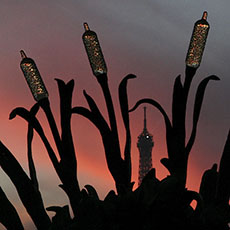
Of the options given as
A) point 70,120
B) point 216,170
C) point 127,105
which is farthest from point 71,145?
point 216,170

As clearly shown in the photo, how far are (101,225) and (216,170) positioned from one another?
2213mm

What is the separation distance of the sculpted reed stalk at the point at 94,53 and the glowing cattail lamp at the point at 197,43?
3.79 feet

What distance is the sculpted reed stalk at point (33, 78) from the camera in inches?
245

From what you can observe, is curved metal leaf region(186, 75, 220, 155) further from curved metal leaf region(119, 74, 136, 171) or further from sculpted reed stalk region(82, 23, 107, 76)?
sculpted reed stalk region(82, 23, 107, 76)

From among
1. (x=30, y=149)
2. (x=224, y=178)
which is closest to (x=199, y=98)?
(x=224, y=178)

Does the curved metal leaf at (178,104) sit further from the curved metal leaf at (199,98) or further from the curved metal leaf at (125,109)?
the curved metal leaf at (125,109)

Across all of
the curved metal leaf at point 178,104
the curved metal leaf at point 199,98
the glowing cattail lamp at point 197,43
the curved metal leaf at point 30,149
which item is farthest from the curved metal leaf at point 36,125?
the glowing cattail lamp at point 197,43

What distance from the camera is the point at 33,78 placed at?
245 inches

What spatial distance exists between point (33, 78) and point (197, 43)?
221 centimetres

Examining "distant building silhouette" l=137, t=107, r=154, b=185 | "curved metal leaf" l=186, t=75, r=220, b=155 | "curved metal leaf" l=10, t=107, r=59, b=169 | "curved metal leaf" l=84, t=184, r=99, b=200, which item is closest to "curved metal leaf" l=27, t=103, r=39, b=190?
"curved metal leaf" l=10, t=107, r=59, b=169

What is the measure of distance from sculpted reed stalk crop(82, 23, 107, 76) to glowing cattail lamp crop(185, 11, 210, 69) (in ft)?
3.79

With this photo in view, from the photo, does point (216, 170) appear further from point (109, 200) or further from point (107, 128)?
point (109, 200)

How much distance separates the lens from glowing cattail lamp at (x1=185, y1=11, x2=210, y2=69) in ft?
20.9

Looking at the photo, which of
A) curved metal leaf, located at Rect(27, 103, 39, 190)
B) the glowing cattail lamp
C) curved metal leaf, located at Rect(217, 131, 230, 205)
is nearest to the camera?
curved metal leaf, located at Rect(217, 131, 230, 205)
